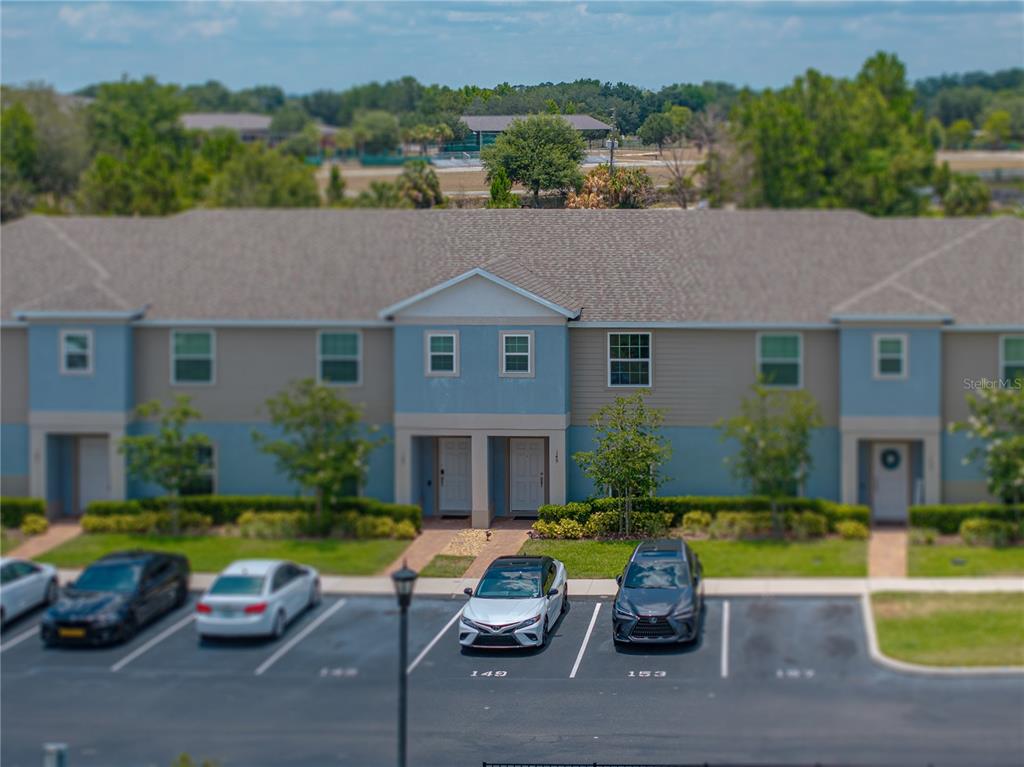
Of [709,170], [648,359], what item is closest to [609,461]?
[648,359]

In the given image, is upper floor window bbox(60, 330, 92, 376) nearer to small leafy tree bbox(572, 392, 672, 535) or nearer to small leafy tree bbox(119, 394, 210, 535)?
small leafy tree bbox(119, 394, 210, 535)

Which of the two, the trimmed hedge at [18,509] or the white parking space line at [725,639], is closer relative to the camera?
the trimmed hedge at [18,509]

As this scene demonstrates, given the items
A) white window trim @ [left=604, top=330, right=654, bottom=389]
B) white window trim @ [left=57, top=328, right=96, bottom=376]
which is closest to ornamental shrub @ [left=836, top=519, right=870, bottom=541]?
white window trim @ [left=604, top=330, right=654, bottom=389]

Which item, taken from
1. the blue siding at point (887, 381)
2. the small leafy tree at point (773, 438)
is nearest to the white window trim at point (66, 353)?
the small leafy tree at point (773, 438)

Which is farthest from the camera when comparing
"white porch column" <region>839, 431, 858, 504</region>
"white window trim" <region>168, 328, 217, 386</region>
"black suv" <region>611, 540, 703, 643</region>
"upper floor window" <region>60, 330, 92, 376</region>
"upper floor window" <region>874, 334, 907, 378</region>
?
"black suv" <region>611, 540, 703, 643</region>

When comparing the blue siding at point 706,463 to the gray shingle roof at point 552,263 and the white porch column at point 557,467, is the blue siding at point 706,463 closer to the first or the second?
the white porch column at point 557,467

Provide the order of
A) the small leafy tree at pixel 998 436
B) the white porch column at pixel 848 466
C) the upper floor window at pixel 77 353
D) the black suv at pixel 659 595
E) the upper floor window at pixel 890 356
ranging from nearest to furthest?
the small leafy tree at pixel 998 436, the upper floor window at pixel 890 356, the white porch column at pixel 848 466, the upper floor window at pixel 77 353, the black suv at pixel 659 595
